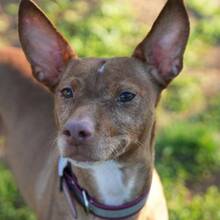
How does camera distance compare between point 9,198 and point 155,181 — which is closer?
point 155,181

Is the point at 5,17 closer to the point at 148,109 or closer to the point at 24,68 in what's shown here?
the point at 24,68

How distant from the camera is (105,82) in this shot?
13.6 ft

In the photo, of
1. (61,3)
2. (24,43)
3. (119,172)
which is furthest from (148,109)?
(61,3)

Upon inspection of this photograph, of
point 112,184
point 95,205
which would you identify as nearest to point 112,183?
point 112,184

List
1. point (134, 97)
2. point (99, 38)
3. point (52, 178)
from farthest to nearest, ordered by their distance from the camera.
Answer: point (99, 38)
point (52, 178)
point (134, 97)

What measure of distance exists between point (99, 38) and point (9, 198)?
2369mm

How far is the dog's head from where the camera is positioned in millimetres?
3881

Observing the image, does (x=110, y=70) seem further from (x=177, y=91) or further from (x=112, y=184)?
(x=177, y=91)

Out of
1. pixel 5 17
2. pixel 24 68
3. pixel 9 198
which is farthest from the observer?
pixel 5 17

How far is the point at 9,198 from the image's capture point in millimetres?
6176

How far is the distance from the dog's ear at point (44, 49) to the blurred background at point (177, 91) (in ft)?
5.88

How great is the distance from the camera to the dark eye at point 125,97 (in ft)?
13.5

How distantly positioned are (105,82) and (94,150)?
48 cm

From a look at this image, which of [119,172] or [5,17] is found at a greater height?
[119,172]
